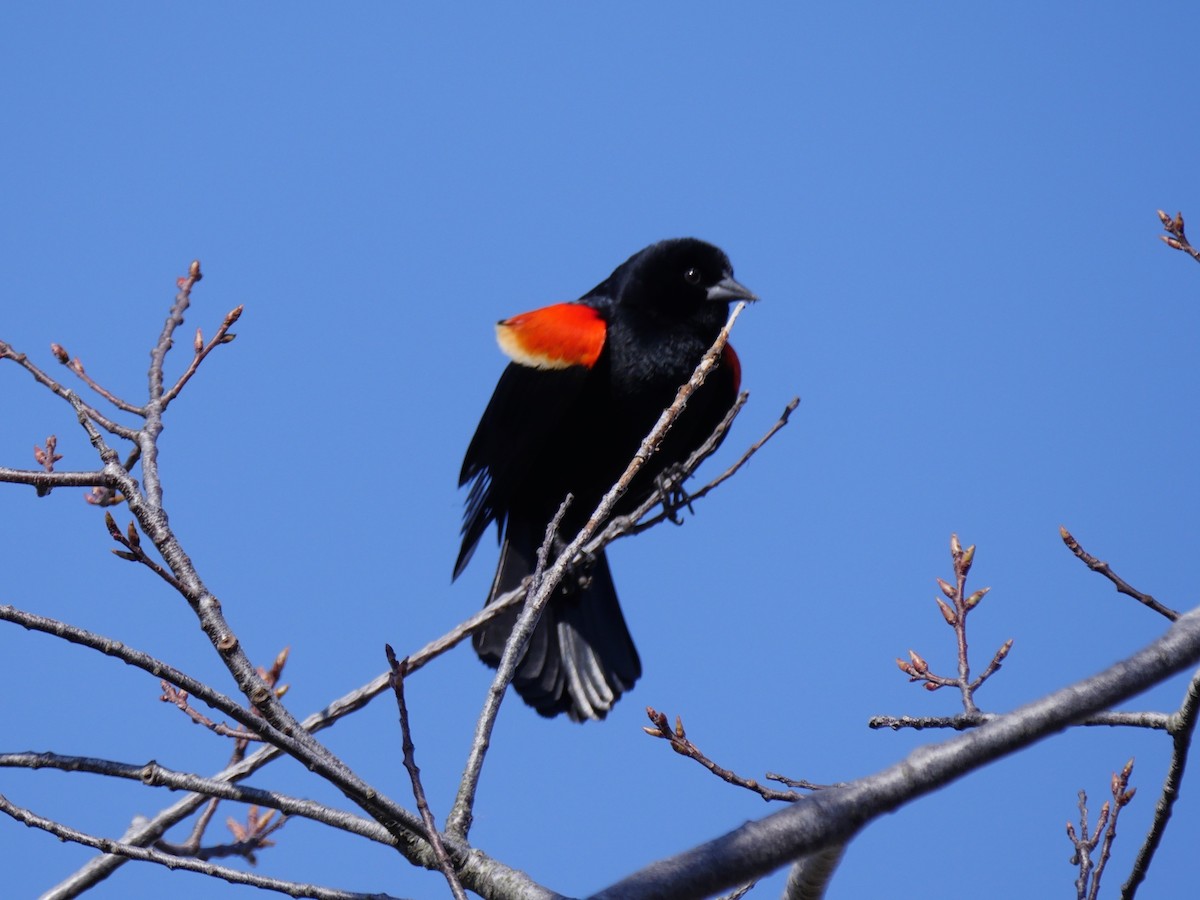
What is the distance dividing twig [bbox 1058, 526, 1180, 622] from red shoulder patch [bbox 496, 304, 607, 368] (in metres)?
2.03

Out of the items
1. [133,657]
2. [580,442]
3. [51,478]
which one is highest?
[580,442]

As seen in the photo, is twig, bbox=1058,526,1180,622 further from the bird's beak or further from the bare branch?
the bird's beak

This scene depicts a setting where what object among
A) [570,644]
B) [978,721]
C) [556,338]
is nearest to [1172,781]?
[978,721]

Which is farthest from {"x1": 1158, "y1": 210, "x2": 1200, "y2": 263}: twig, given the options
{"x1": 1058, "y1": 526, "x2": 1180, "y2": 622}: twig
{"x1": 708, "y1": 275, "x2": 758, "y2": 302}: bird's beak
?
{"x1": 708, "y1": 275, "x2": 758, "y2": 302}: bird's beak

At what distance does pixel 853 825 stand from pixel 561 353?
2901 mm

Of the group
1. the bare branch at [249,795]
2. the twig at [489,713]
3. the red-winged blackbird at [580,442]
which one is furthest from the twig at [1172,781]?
the red-winged blackbird at [580,442]

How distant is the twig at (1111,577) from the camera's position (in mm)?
1982

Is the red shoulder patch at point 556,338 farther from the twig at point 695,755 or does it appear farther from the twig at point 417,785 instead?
the twig at point 417,785

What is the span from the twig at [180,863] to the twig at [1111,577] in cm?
126

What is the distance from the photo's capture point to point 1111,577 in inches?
86.4

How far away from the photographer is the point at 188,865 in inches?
63.7

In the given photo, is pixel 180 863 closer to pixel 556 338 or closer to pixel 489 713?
pixel 489 713

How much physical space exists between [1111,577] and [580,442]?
222cm

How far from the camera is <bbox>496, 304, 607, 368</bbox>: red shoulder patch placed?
414cm
